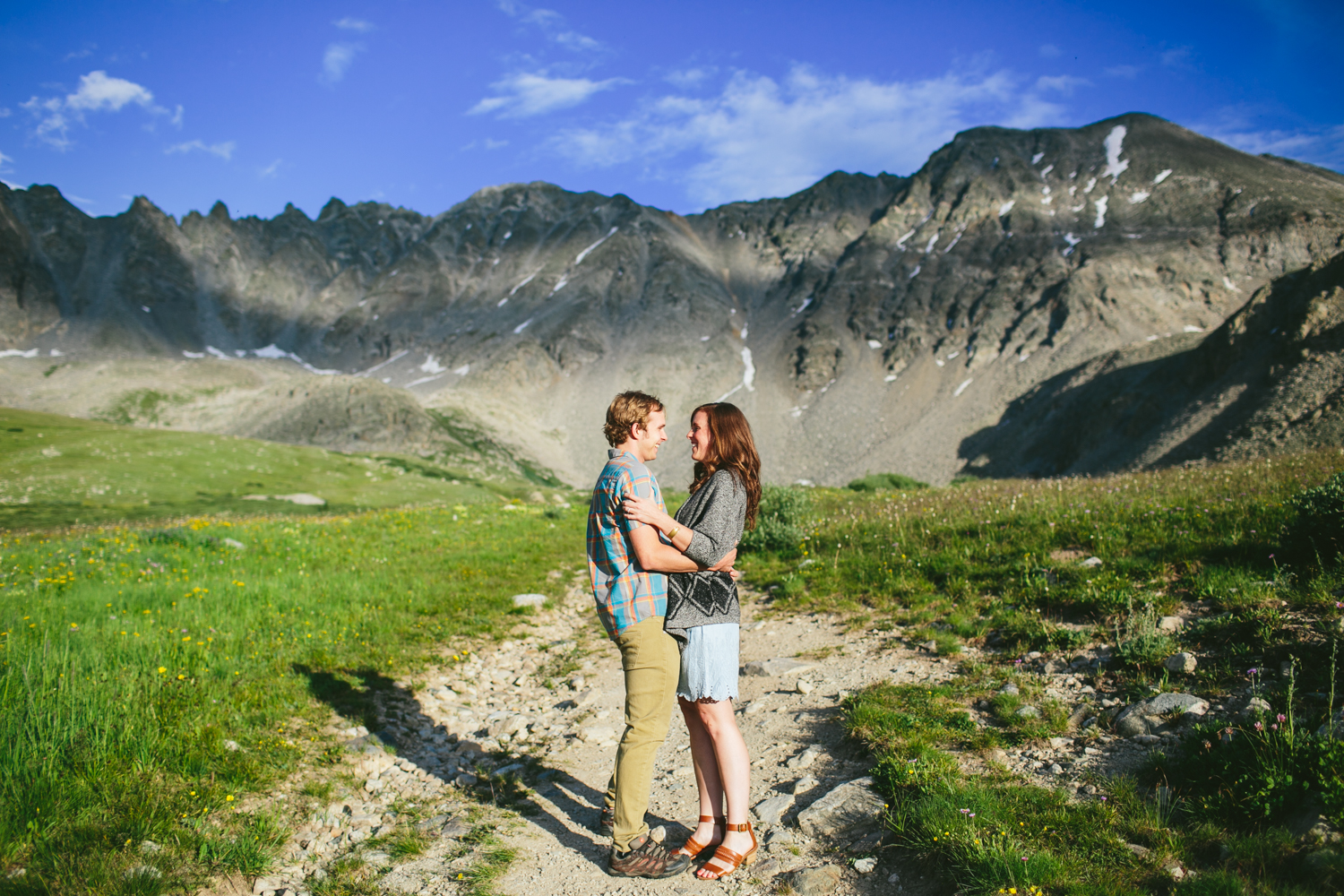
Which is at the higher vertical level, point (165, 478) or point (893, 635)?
point (893, 635)

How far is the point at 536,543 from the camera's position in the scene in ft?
59.4

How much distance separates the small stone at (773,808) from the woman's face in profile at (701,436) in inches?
115

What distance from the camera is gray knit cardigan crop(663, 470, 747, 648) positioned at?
479 centimetres

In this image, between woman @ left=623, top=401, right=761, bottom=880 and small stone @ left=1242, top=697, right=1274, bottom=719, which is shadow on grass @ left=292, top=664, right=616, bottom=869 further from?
small stone @ left=1242, top=697, right=1274, bottom=719

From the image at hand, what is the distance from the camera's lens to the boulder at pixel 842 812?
495cm

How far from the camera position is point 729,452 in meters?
5.03

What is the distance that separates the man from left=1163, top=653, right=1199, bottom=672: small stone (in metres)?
4.51

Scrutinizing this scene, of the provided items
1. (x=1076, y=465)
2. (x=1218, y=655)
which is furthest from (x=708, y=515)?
(x=1076, y=465)

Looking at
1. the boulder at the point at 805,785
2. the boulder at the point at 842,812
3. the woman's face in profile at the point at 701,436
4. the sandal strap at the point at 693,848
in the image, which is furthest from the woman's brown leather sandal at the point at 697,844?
the woman's face in profile at the point at 701,436

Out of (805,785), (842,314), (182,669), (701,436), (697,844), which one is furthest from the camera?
(842,314)

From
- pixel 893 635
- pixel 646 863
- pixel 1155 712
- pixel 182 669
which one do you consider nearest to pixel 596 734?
pixel 646 863

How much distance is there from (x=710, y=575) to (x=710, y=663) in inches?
24.8

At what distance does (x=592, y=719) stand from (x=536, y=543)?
1074 cm

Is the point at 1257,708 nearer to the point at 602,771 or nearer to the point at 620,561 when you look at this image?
the point at 620,561
